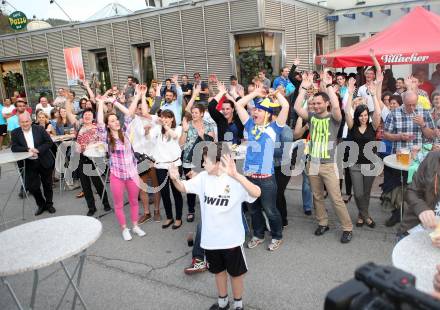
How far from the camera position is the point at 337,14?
15172 mm

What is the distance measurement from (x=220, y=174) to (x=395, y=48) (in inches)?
223

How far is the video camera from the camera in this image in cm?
103

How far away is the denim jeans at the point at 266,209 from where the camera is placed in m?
4.44

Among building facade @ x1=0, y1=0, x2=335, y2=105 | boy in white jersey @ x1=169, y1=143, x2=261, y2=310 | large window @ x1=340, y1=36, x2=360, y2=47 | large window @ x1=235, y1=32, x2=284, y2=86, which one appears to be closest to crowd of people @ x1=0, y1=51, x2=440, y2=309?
boy in white jersey @ x1=169, y1=143, x2=261, y2=310

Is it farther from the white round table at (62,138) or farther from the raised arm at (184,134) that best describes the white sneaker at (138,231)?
the white round table at (62,138)

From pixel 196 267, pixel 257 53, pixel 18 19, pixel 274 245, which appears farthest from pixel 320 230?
pixel 18 19

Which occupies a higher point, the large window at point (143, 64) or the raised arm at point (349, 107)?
the large window at point (143, 64)

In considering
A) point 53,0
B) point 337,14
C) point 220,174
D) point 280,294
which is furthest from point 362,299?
point 53,0

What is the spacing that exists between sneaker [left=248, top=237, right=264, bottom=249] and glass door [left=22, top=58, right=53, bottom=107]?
1576cm

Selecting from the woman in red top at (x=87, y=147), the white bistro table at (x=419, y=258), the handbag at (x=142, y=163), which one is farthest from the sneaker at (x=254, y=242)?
the woman in red top at (x=87, y=147)

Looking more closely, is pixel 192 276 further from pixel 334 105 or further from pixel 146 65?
pixel 146 65

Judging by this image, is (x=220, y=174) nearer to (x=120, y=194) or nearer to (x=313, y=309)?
(x=313, y=309)

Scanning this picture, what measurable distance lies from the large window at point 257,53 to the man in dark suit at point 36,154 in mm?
7507

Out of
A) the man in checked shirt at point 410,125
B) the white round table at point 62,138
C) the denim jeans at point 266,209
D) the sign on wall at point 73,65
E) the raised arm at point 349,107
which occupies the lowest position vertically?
the denim jeans at point 266,209
